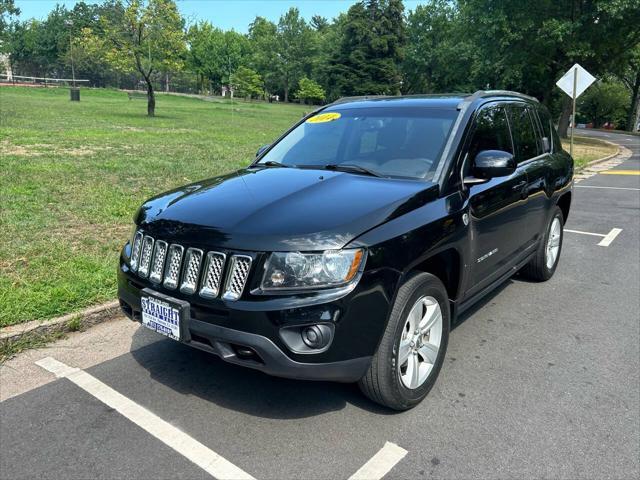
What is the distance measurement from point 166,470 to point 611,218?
9058 mm

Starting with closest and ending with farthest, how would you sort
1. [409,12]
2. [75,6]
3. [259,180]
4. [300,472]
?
[300,472] → [259,180] → [409,12] → [75,6]

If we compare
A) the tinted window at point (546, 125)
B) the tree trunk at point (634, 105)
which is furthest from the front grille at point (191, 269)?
the tree trunk at point (634, 105)

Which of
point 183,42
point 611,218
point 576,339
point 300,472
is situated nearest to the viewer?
point 300,472

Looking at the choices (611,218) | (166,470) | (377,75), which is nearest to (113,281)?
(166,470)

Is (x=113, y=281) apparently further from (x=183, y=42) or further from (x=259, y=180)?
(x=183, y=42)

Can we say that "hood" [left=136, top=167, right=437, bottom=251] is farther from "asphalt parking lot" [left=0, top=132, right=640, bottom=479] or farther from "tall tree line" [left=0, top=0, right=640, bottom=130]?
"tall tree line" [left=0, top=0, right=640, bottom=130]

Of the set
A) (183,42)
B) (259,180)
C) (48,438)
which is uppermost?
(183,42)

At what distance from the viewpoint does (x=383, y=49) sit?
67.1 meters

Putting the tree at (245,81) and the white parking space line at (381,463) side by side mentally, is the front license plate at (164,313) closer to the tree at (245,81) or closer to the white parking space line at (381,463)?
the white parking space line at (381,463)

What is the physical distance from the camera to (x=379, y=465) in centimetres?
263

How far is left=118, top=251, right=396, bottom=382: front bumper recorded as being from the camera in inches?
101

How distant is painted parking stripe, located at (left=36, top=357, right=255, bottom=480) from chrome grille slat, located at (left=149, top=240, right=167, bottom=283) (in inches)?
30.5

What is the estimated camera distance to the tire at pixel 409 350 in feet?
9.28

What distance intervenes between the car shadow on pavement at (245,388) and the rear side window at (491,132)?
72.6 inches
